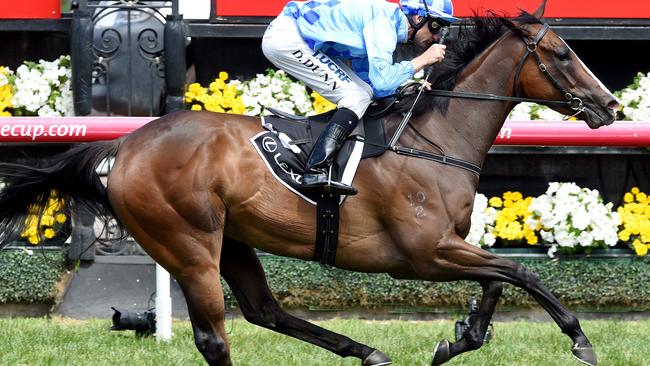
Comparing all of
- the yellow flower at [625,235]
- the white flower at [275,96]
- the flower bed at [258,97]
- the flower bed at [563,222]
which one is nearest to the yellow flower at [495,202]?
the flower bed at [563,222]

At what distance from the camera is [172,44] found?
27.7ft

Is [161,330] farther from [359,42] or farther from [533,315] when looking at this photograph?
[533,315]

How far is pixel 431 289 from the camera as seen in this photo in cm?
821

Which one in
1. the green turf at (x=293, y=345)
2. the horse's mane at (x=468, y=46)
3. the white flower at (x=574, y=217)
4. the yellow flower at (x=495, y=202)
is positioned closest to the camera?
the horse's mane at (x=468, y=46)

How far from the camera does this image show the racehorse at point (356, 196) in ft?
17.3

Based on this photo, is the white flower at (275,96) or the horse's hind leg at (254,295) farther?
the white flower at (275,96)

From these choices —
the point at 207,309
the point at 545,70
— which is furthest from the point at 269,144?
the point at 545,70

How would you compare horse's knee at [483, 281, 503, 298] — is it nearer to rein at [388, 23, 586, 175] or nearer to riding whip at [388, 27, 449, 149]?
rein at [388, 23, 586, 175]

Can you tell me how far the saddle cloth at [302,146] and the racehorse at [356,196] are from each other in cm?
4

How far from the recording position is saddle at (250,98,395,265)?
17.5 ft

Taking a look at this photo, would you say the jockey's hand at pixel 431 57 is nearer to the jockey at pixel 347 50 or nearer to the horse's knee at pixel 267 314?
the jockey at pixel 347 50

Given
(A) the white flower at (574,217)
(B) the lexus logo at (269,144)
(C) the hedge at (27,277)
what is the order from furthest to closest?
(A) the white flower at (574,217)
(C) the hedge at (27,277)
(B) the lexus logo at (269,144)

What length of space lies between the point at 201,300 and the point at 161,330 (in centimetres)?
142

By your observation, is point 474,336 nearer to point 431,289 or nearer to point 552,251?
point 431,289
